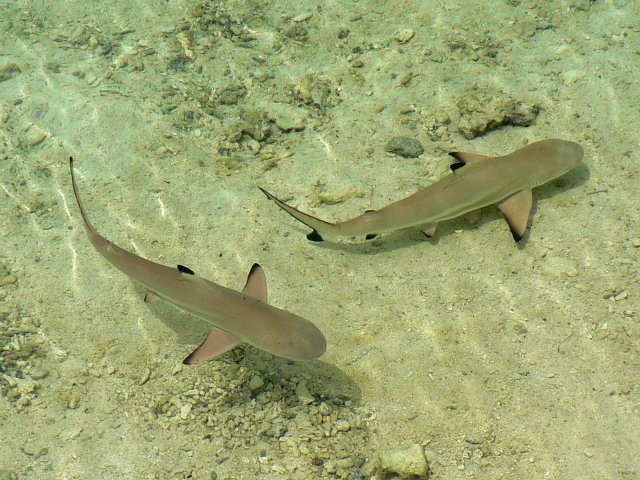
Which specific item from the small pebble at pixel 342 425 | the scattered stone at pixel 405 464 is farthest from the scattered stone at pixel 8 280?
the scattered stone at pixel 405 464

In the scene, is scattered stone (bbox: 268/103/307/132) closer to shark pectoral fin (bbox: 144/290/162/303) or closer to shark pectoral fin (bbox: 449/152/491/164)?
shark pectoral fin (bbox: 449/152/491/164)

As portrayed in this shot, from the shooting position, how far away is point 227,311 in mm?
3664

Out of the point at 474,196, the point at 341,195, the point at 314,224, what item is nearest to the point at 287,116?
the point at 341,195

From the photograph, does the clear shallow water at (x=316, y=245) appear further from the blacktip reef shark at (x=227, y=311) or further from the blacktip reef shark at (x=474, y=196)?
the blacktip reef shark at (x=227, y=311)

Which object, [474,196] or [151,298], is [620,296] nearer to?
[474,196]

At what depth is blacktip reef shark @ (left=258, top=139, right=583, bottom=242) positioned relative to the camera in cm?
420

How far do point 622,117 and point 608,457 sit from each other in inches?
123

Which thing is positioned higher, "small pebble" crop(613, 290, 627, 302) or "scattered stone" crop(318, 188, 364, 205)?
"small pebble" crop(613, 290, 627, 302)

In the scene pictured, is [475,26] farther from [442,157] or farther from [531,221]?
[531,221]

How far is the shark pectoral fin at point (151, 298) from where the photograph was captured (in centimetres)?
406

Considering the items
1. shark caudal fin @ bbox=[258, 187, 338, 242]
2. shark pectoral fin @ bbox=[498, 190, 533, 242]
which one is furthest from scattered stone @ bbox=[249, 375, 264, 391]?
shark pectoral fin @ bbox=[498, 190, 533, 242]

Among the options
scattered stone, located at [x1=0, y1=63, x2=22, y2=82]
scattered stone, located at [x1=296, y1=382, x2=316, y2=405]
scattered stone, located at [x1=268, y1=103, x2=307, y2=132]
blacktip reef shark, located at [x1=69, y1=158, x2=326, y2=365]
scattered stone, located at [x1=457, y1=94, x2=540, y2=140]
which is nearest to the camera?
blacktip reef shark, located at [x1=69, y1=158, x2=326, y2=365]

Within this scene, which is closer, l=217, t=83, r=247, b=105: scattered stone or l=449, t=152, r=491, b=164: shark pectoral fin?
l=449, t=152, r=491, b=164: shark pectoral fin

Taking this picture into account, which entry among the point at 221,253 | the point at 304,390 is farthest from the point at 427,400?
the point at 221,253
